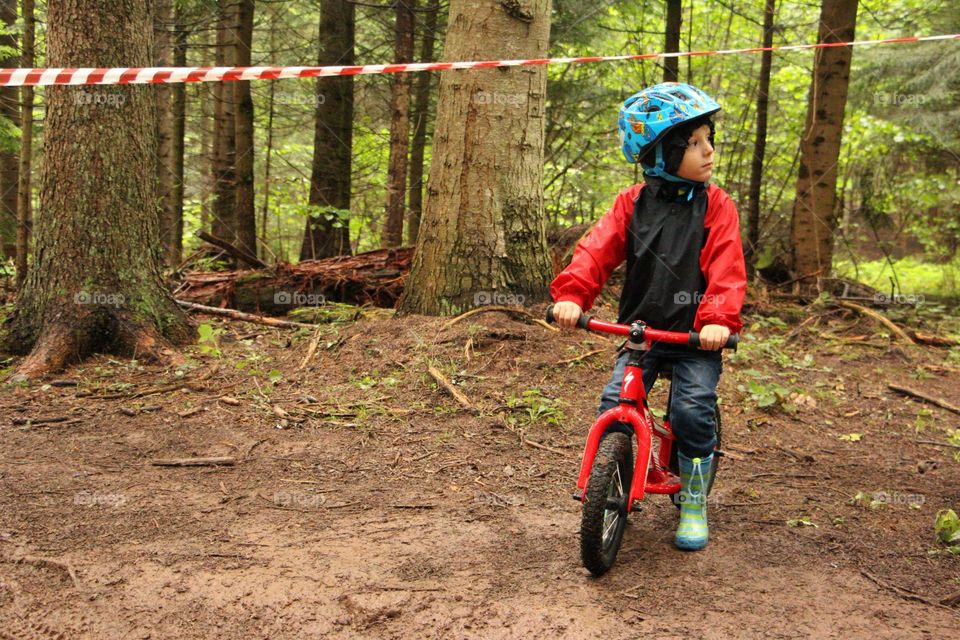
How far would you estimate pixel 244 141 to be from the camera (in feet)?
37.5

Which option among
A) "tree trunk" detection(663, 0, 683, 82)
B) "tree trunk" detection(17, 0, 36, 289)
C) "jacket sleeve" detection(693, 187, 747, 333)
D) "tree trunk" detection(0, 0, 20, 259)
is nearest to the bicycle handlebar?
"jacket sleeve" detection(693, 187, 747, 333)

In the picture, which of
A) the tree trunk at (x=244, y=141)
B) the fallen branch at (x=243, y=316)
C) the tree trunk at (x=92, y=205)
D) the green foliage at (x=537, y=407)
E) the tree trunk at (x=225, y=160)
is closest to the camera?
the green foliage at (x=537, y=407)

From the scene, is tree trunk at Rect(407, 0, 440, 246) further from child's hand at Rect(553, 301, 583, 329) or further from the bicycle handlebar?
the bicycle handlebar

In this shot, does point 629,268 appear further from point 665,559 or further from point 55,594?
point 55,594

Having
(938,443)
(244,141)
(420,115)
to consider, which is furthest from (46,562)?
(420,115)

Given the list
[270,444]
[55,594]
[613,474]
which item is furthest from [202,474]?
[613,474]

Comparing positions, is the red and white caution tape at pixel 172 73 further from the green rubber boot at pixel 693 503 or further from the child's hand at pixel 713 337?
the green rubber boot at pixel 693 503

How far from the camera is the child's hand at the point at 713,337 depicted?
289 centimetres

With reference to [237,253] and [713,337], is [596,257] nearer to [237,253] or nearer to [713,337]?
[713,337]

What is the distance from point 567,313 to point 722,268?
0.71m

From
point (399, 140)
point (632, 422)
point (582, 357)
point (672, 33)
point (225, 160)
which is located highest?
point (672, 33)

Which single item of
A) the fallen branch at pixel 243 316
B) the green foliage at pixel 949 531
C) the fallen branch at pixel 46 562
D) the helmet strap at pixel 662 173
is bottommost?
the fallen branch at pixel 46 562

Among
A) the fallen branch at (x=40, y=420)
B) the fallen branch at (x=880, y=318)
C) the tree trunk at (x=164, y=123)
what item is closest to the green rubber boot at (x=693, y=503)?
the fallen branch at (x=40, y=420)

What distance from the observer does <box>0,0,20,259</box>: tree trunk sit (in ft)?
29.9
